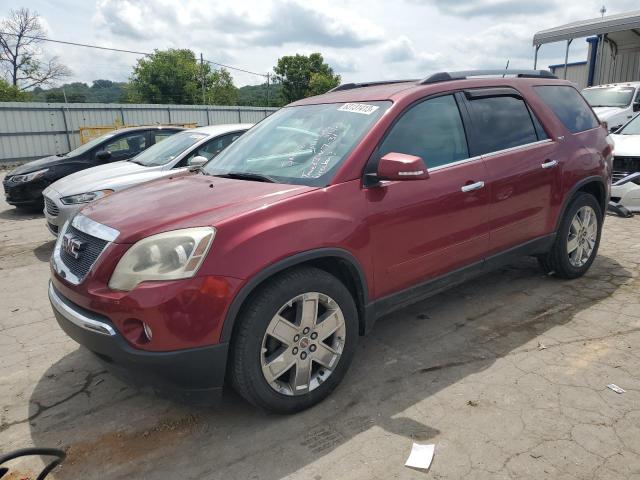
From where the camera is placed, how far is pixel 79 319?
2.56 m

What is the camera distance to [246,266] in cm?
246

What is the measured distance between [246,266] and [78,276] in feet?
3.11

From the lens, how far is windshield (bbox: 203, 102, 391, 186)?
3.06 metres

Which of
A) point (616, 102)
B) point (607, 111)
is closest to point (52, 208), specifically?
point (607, 111)

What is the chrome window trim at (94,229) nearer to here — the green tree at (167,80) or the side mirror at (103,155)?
the side mirror at (103,155)

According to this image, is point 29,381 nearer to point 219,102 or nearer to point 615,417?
point 615,417

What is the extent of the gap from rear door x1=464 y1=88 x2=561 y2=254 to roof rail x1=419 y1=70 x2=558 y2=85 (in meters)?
0.15

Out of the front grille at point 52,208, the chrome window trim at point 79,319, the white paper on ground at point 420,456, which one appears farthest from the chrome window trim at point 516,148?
the front grille at point 52,208

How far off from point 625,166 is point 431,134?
5.48m

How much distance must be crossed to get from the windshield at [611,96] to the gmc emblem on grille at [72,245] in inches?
518

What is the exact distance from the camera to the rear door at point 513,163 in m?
3.69

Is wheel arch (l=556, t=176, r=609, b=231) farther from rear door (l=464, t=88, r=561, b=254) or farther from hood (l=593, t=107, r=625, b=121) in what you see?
hood (l=593, t=107, r=625, b=121)

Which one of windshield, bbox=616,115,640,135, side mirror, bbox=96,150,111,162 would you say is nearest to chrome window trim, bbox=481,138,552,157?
windshield, bbox=616,115,640,135

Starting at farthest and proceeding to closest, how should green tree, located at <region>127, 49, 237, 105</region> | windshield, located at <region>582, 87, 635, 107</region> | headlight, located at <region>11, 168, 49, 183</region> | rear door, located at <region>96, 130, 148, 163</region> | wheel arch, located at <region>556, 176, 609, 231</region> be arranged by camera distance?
green tree, located at <region>127, 49, 237, 105</region> < windshield, located at <region>582, 87, 635, 107</region> < rear door, located at <region>96, 130, 148, 163</region> < headlight, located at <region>11, 168, 49, 183</region> < wheel arch, located at <region>556, 176, 609, 231</region>
